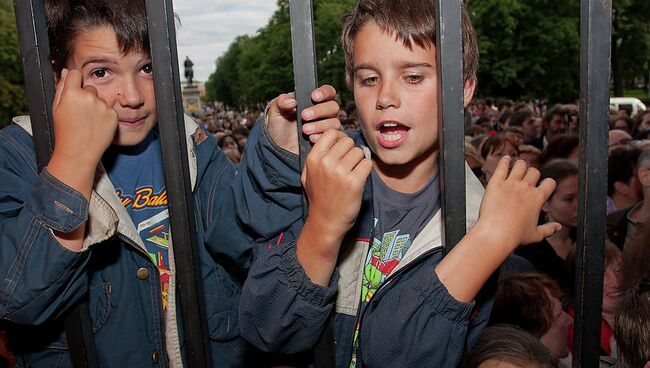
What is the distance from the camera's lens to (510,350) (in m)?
2.00

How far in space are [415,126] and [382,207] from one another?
0.30 meters

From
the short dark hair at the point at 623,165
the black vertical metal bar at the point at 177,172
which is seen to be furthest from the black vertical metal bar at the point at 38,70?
the short dark hair at the point at 623,165

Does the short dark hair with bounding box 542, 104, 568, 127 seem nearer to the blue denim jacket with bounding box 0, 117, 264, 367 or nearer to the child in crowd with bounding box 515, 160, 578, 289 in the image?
the child in crowd with bounding box 515, 160, 578, 289

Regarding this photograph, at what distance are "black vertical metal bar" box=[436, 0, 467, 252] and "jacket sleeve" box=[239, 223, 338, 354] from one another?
314mm

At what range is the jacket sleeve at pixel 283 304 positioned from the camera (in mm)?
1259

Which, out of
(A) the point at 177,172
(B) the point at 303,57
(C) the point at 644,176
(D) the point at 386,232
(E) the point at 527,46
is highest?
(E) the point at 527,46

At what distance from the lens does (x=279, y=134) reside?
143 centimetres

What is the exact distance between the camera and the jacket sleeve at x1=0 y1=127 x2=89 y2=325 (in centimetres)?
128

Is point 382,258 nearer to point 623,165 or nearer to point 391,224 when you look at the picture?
point 391,224

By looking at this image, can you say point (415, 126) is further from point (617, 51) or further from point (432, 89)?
point (617, 51)

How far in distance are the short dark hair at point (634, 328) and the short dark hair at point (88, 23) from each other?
1.87 metres

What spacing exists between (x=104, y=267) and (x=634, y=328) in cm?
177

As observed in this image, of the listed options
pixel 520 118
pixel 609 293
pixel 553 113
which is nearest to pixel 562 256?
pixel 609 293

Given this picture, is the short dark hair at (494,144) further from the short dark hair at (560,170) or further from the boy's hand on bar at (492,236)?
the boy's hand on bar at (492,236)
